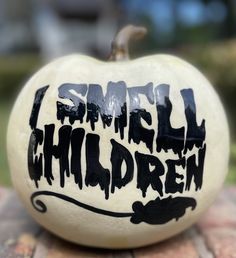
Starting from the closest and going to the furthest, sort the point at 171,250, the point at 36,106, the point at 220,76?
the point at 36,106, the point at 171,250, the point at 220,76

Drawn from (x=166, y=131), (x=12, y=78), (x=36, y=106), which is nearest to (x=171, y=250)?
(x=166, y=131)

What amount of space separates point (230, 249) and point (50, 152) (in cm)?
79

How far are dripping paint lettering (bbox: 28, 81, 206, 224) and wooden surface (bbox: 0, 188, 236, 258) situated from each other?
218 millimetres

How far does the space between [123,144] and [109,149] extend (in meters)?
0.05

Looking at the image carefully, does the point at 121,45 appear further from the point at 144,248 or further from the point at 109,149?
the point at 144,248

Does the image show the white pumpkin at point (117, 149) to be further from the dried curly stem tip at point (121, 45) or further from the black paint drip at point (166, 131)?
the dried curly stem tip at point (121, 45)

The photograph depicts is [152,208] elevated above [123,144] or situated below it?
below

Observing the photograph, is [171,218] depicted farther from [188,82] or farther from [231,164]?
[231,164]

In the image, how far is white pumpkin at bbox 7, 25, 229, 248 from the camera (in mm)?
1852

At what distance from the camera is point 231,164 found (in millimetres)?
3904

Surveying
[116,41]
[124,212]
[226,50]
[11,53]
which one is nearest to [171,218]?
[124,212]

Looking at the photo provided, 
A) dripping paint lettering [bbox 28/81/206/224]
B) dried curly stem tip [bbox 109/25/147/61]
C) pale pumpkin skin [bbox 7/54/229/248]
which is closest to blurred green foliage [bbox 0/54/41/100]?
dried curly stem tip [bbox 109/25/147/61]

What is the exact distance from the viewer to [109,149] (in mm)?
1838

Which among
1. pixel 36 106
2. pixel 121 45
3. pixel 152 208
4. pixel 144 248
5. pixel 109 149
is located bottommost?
pixel 144 248
